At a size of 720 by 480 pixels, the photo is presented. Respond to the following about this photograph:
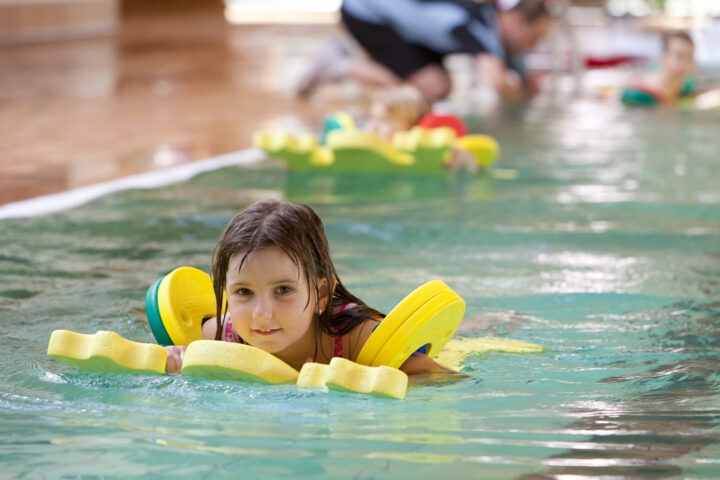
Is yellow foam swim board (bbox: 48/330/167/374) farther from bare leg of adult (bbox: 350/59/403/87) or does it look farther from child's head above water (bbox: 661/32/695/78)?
child's head above water (bbox: 661/32/695/78)

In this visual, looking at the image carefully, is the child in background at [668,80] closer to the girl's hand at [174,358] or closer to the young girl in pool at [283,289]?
the young girl in pool at [283,289]

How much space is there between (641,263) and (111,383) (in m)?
2.12

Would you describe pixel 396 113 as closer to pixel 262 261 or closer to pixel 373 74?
pixel 373 74

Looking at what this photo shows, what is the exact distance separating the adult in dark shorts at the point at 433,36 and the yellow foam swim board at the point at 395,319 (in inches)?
221

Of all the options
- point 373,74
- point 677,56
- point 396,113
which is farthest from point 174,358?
point 677,56

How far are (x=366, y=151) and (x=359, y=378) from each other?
11.4 ft

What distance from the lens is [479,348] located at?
9.08 ft

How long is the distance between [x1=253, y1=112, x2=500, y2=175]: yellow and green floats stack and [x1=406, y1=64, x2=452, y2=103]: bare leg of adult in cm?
245

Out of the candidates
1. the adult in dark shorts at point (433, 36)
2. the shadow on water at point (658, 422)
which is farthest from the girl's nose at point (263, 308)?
the adult in dark shorts at point (433, 36)

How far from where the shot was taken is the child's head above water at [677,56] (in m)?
9.11

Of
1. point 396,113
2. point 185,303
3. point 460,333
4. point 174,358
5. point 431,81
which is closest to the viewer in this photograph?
point 174,358

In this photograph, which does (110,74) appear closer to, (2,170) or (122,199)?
(2,170)

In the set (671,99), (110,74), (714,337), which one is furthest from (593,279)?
(110,74)

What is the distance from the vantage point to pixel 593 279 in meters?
3.53
